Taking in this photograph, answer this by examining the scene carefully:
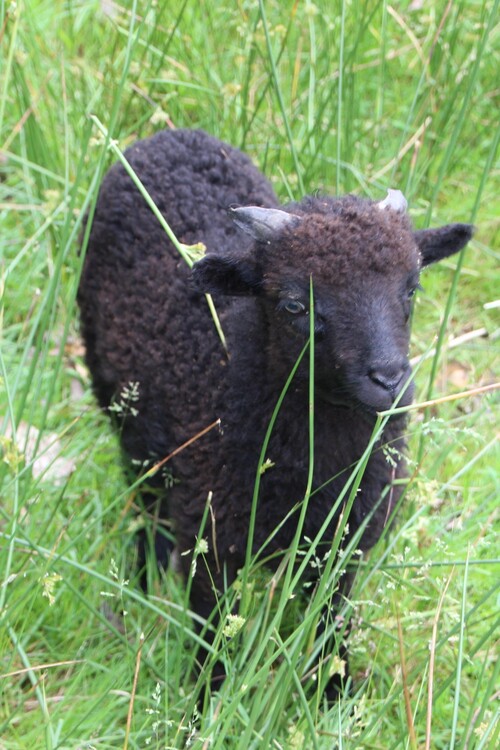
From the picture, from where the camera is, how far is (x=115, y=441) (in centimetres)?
450

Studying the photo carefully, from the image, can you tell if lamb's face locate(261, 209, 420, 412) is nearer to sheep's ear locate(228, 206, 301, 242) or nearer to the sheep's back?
sheep's ear locate(228, 206, 301, 242)

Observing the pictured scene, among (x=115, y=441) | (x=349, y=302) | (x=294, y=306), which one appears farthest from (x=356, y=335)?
(x=115, y=441)

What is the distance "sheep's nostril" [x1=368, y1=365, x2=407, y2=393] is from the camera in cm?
268

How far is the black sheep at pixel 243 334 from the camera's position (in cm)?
280

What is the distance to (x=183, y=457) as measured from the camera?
352 cm

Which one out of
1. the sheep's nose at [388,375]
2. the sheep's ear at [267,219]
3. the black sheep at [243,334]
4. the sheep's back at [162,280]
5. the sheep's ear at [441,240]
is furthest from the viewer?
the sheep's back at [162,280]

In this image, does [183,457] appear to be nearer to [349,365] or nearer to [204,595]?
[204,595]

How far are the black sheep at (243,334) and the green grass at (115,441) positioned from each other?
0.56 feet

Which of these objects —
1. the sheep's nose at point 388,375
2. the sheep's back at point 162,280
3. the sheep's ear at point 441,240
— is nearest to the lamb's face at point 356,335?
the sheep's nose at point 388,375

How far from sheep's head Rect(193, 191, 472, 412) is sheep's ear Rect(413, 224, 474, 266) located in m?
0.07

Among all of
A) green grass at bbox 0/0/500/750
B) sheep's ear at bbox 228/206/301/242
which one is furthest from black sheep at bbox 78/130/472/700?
green grass at bbox 0/0/500/750

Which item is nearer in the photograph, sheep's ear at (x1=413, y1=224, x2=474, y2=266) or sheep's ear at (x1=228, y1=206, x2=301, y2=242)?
sheep's ear at (x1=228, y1=206, x2=301, y2=242)

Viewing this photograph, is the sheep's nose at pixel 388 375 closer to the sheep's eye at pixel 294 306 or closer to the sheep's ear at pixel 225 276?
the sheep's eye at pixel 294 306

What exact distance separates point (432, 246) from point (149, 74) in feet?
8.04
